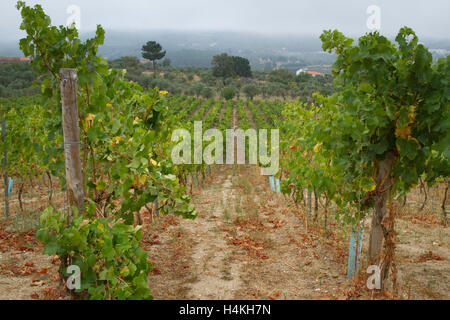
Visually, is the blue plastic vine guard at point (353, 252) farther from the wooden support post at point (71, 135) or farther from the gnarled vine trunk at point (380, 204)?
the wooden support post at point (71, 135)

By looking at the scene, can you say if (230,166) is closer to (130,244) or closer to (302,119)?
(302,119)

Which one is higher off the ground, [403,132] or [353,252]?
[403,132]

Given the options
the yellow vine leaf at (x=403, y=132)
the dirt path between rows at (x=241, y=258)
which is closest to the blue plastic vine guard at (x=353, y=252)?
the dirt path between rows at (x=241, y=258)

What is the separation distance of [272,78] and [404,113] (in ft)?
235

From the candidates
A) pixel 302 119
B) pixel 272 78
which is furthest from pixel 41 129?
pixel 272 78

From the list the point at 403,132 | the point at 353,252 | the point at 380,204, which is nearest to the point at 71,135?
the point at 403,132

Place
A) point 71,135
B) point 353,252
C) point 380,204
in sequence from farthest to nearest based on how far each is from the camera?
point 353,252 < point 380,204 < point 71,135

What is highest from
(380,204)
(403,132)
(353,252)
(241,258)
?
(403,132)

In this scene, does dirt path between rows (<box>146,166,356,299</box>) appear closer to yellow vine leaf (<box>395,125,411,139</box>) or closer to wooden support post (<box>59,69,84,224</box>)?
wooden support post (<box>59,69,84,224</box>)

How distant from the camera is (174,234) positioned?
6438mm

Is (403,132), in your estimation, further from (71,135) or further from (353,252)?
(71,135)

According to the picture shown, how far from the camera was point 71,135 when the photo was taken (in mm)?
2916

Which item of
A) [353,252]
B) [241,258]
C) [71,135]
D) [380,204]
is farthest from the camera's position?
[241,258]

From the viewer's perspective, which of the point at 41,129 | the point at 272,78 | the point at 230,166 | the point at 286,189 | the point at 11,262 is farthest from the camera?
the point at 272,78
